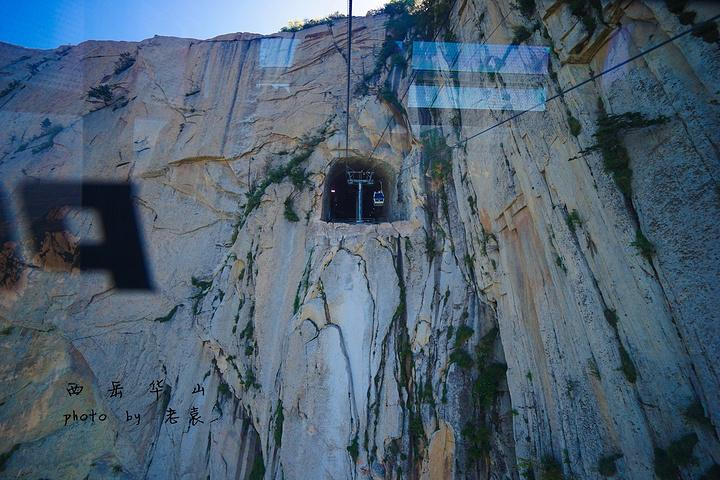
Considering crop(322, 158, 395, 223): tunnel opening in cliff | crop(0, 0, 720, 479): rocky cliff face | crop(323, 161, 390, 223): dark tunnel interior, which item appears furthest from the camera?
crop(323, 161, 390, 223): dark tunnel interior

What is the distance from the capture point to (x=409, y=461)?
915 cm

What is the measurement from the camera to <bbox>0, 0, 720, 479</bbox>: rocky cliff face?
4754 mm

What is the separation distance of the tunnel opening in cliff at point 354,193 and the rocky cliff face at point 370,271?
806 mm

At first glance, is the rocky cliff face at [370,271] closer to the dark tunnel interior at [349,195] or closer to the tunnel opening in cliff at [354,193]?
the tunnel opening in cliff at [354,193]

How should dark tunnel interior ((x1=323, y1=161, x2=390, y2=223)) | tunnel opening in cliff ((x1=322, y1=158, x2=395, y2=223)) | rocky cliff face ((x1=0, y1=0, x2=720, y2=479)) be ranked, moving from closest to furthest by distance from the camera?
rocky cliff face ((x1=0, y1=0, x2=720, y2=479)) → tunnel opening in cliff ((x1=322, y1=158, x2=395, y2=223)) → dark tunnel interior ((x1=323, y1=161, x2=390, y2=223))

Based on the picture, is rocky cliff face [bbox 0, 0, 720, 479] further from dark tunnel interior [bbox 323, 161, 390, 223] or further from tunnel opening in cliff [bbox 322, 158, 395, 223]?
dark tunnel interior [bbox 323, 161, 390, 223]

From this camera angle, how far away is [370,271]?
11188 mm

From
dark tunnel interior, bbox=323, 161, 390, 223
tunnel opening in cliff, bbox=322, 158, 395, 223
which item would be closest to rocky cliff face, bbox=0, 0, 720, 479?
tunnel opening in cliff, bbox=322, 158, 395, 223

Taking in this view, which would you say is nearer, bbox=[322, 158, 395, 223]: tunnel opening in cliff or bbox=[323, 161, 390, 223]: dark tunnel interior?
bbox=[322, 158, 395, 223]: tunnel opening in cliff

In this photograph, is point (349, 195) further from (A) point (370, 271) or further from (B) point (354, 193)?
(A) point (370, 271)

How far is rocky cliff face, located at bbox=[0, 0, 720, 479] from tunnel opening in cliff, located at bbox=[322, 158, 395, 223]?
806 millimetres

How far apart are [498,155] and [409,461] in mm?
9187

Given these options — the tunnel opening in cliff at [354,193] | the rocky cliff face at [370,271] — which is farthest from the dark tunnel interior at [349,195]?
the rocky cliff face at [370,271]

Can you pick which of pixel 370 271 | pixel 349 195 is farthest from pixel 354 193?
pixel 370 271
